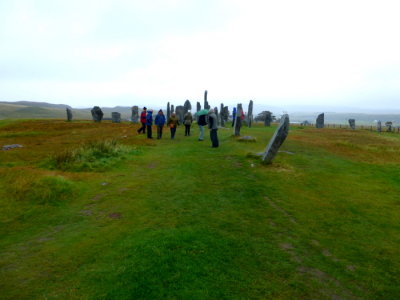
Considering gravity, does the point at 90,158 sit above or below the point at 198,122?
below

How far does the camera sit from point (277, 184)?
11.4 metres

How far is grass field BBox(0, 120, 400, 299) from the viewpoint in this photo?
537 cm

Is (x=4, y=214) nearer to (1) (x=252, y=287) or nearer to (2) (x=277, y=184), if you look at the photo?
(1) (x=252, y=287)

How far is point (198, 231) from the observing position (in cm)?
714

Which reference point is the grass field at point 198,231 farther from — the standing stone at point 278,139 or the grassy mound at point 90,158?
the standing stone at point 278,139

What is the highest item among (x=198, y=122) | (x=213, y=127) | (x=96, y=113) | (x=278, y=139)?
(x=96, y=113)

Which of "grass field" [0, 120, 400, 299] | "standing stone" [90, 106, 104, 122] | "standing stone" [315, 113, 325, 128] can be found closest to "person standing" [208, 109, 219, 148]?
"grass field" [0, 120, 400, 299]

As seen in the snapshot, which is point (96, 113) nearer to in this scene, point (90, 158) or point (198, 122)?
point (198, 122)

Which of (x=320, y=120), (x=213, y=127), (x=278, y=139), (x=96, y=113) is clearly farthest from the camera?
(x=320, y=120)

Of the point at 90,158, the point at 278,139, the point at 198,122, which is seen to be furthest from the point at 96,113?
the point at 278,139

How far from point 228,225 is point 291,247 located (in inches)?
64.0

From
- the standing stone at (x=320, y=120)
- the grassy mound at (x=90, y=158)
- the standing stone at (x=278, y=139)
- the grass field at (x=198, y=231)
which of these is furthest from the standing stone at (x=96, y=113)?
the standing stone at (x=278, y=139)

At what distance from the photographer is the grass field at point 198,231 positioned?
5.37 meters

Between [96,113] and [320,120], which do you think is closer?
[96,113]
